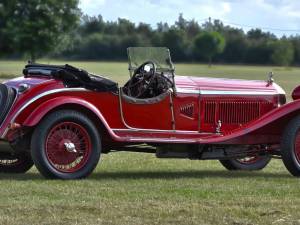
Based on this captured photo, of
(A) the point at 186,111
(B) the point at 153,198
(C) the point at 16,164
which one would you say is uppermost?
(A) the point at 186,111

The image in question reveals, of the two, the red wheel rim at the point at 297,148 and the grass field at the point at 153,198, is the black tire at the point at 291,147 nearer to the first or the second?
the red wheel rim at the point at 297,148

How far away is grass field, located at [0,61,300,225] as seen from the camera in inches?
249

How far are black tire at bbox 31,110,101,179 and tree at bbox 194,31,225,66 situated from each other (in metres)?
87.3

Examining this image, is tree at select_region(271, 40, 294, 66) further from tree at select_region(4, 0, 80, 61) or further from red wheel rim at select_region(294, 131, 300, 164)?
red wheel rim at select_region(294, 131, 300, 164)

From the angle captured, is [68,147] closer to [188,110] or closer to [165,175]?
[165,175]

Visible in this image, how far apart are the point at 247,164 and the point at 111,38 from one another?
75.1m

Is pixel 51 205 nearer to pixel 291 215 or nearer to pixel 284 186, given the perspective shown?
pixel 291 215

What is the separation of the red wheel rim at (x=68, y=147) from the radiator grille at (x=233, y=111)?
166 centimetres

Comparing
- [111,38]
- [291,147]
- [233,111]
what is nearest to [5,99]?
[233,111]

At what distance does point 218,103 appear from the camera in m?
9.68

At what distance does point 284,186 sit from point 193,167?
243 cm

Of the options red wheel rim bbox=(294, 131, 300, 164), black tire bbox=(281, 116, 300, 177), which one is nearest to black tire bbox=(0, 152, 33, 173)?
black tire bbox=(281, 116, 300, 177)

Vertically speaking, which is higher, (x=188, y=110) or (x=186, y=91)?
(x=186, y=91)

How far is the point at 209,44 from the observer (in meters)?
97.0
